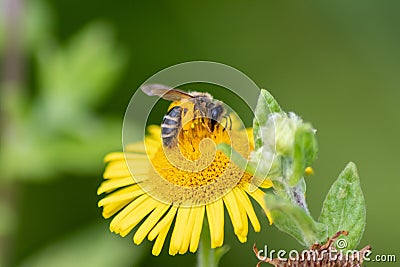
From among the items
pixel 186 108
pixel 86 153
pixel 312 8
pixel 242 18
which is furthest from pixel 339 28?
pixel 186 108

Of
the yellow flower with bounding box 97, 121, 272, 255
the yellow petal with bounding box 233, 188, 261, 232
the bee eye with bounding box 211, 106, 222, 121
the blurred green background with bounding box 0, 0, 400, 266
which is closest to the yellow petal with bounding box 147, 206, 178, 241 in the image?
the yellow flower with bounding box 97, 121, 272, 255

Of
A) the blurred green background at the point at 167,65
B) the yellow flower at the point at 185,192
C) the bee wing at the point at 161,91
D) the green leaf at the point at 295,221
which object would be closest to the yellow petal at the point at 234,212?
the yellow flower at the point at 185,192

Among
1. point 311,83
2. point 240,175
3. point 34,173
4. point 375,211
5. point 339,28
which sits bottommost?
point 240,175

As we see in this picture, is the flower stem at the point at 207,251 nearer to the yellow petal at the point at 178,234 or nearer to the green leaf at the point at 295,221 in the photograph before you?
the yellow petal at the point at 178,234

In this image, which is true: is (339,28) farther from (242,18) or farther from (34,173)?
(34,173)

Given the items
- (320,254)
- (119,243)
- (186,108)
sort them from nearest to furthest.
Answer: (320,254) < (186,108) < (119,243)
